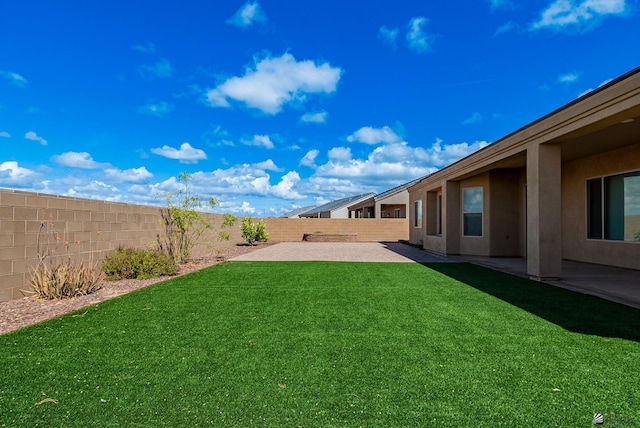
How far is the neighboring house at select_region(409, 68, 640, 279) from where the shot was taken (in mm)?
7160

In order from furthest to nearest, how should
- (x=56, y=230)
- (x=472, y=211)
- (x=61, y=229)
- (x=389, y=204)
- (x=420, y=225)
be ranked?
(x=389, y=204)
(x=420, y=225)
(x=472, y=211)
(x=61, y=229)
(x=56, y=230)

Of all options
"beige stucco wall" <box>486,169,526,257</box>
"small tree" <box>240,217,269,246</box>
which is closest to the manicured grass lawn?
"beige stucco wall" <box>486,169,526,257</box>

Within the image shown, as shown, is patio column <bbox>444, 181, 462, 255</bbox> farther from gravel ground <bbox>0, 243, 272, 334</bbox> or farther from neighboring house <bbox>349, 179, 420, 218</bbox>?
neighboring house <bbox>349, 179, 420, 218</bbox>

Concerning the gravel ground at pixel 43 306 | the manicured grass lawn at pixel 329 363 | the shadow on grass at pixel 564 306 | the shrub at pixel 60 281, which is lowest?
the gravel ground at pixel 43 306

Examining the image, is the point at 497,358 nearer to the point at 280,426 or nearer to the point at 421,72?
the point at 280,426

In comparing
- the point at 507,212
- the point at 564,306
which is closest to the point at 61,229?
the point at 564,306

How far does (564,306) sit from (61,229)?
9.91 meters

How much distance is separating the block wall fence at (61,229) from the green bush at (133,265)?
31 cm

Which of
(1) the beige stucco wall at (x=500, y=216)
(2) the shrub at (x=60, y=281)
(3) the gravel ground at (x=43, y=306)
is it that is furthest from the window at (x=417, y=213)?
(2) the shrub at (x=60, y=281)

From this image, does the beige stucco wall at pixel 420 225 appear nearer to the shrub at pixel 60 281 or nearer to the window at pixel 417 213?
the window at pixel 417 213

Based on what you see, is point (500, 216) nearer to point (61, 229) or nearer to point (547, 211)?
point (547, 211)

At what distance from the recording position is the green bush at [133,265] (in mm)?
8836

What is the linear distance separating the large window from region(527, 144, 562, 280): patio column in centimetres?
333

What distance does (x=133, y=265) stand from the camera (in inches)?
358
